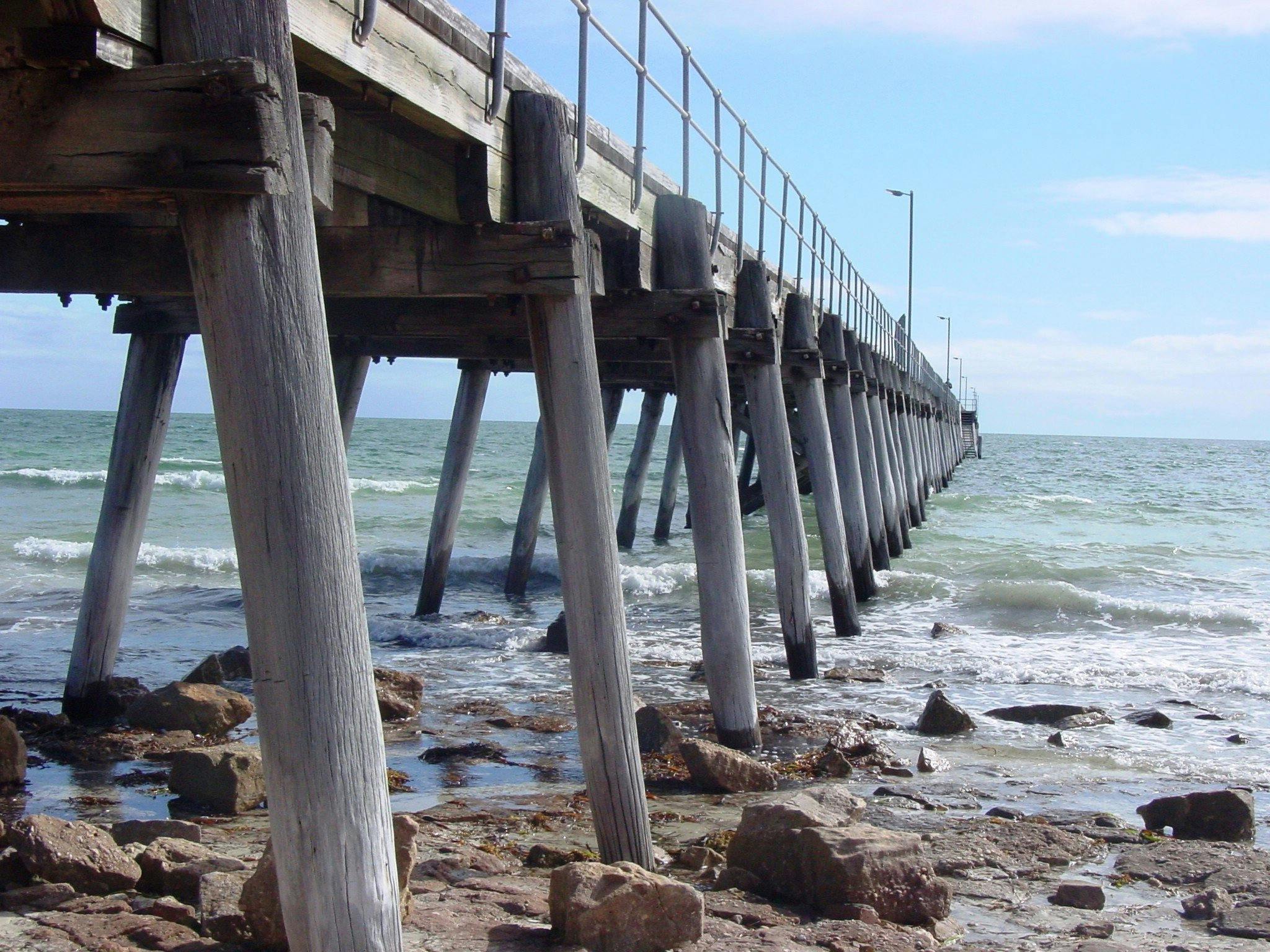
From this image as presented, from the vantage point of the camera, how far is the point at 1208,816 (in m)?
5.75

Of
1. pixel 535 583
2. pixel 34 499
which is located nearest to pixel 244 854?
pixel 535 583

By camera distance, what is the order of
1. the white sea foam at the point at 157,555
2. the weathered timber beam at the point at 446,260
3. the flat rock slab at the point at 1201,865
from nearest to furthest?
1. the weathered timber beam at the point at 446,260
2. the flat rock slab at the point at 1201,865
3. the white sea foam at the point at 157,555

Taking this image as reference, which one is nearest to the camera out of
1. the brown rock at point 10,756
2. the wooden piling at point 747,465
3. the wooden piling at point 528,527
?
the brown rock at point 10,756

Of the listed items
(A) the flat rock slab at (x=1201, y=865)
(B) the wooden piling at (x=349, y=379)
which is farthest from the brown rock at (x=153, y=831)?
(B) the wooden piling at (x=349, y=379)

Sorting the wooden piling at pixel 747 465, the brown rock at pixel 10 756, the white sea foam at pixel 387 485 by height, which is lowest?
the brown rock at pixel 10 756

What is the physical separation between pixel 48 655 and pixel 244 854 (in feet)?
20.7

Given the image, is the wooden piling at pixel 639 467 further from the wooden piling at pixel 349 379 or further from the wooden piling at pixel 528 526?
the wooden piling at pixel 349 379

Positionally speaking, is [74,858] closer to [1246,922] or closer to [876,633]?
[1246,922]

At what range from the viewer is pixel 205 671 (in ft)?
28.5

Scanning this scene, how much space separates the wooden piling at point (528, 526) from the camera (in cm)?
1417

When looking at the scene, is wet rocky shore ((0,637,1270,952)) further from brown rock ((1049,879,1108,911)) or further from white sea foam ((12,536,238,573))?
white sea foam ((12,536,238,573))

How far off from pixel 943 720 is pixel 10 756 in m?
5.23

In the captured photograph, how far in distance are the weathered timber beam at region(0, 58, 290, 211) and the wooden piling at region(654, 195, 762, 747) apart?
12.7 feet

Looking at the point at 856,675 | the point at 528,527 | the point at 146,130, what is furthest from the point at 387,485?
the point at 146,130
